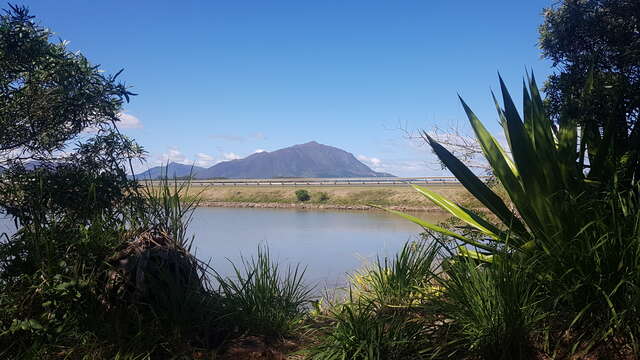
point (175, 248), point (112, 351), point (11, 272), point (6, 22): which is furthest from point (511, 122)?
point (6, 22)

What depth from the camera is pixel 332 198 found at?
37875 millimetres

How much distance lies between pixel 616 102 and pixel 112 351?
4.19m

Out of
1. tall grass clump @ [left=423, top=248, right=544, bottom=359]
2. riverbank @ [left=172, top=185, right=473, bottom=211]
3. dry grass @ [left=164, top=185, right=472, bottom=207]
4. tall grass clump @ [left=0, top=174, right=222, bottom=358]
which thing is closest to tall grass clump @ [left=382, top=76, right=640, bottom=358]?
tall grass clump @ [left=423, top=248, right=544, bottom=359]

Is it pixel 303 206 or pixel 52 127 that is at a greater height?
pixel 52 127

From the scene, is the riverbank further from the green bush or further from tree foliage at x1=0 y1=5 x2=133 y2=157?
tree foliage at x1=0 y1=5 x2=133 y2=157

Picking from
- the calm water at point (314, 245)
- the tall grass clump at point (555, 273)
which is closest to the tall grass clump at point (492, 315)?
the tall grass clump at point (555, 273)

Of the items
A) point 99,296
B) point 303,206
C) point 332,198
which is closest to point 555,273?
point 99,296

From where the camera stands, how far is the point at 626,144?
422 centimetres

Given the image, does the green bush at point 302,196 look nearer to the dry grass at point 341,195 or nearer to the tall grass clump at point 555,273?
the dry grass at point 341,195

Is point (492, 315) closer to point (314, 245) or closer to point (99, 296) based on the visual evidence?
point (99, 296)

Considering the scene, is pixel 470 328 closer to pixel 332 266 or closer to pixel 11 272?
pixel 11 272

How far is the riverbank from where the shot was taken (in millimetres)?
32938

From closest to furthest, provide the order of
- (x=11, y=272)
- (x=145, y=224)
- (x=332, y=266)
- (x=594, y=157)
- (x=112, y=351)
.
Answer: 1. (x=112, y=351)
2. (x=11, y=272)
3. (x=145, y=224)
4. (x=594, y=157)
5. (x=332, y=266)

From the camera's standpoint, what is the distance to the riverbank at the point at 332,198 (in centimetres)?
3294
